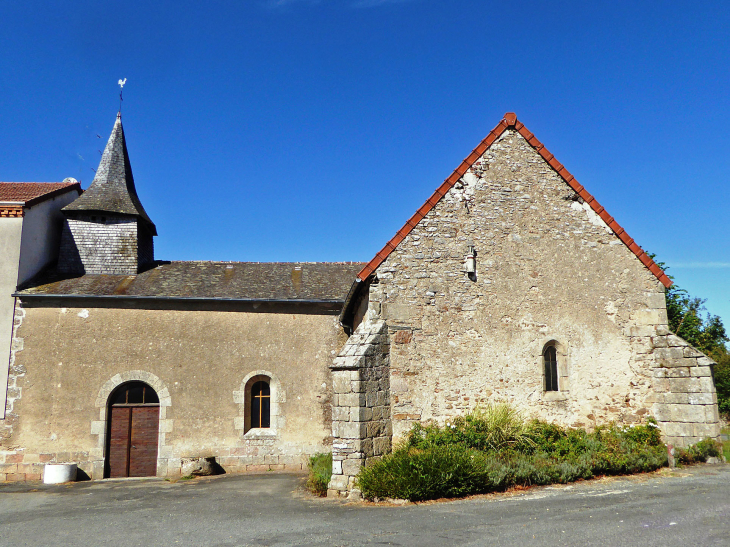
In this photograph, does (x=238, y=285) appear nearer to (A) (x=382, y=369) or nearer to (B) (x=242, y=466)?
(B) (x=242, y=466)

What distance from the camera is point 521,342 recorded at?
1035cm

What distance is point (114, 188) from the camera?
52.4 feet

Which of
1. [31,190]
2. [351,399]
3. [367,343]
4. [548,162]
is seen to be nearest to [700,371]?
[548,162]

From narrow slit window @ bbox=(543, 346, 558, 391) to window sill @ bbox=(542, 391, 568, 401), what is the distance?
137 millimetres

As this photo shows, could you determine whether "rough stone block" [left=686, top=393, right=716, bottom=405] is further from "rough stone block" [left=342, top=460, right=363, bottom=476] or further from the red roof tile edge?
"rough stone block" [left=342, top=460, right=363, bottom=476]

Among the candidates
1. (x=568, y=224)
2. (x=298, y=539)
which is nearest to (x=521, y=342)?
(x=568, y=224)

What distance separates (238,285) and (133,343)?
3.00m

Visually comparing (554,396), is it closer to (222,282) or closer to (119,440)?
(222,282)

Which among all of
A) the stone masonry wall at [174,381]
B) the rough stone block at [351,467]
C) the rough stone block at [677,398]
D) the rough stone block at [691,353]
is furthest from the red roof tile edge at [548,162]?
the stone masonry wall at [174,381]

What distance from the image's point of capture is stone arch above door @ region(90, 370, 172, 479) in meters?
12.5

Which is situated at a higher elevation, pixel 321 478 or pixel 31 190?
pixel 31 190

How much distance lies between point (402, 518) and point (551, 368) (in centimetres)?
494

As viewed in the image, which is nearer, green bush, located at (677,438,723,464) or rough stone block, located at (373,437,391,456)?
rough stone block, located at (373,437,391,456)

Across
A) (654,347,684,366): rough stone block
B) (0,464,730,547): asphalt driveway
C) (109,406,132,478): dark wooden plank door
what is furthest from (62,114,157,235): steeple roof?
(654,347,684,366): rough stone block
